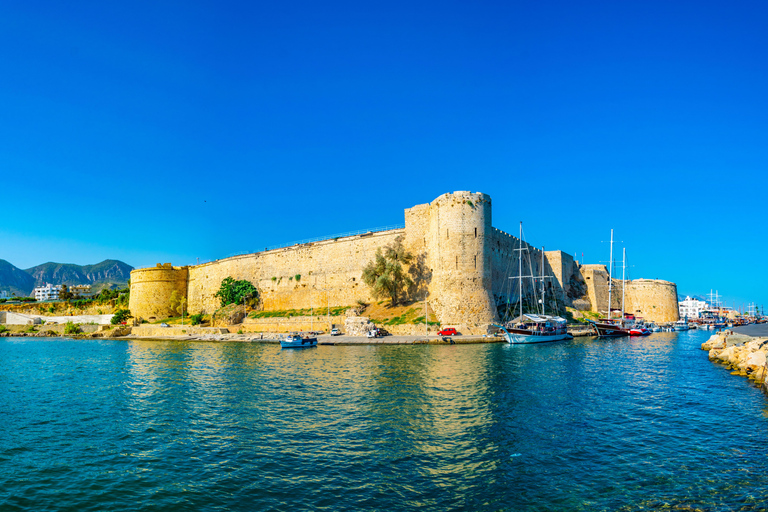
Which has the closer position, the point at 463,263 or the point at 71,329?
the point at 463,263

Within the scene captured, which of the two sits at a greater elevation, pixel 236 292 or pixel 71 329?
pixel 236 292

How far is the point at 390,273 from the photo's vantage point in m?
38.8

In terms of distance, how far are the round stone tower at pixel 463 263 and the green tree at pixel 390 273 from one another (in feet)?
11.7

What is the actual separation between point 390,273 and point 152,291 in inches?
1356

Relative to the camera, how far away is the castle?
117 feet

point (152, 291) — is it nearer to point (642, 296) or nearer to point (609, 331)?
point (609, 331)

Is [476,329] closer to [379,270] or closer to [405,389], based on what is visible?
[379,270]

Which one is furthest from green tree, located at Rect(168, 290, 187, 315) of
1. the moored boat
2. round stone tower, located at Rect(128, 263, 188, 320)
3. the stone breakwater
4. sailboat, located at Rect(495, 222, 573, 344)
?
the stone breakwater

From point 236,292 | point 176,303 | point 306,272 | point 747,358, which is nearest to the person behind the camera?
point 747,358

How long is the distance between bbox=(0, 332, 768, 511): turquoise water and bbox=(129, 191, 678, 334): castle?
635 inches

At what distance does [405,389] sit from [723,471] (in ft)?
29.3

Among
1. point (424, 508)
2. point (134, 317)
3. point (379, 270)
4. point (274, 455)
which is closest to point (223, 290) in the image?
point (134, 317)

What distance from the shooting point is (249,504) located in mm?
7156

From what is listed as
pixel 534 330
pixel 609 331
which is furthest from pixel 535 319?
pixel 609 331
